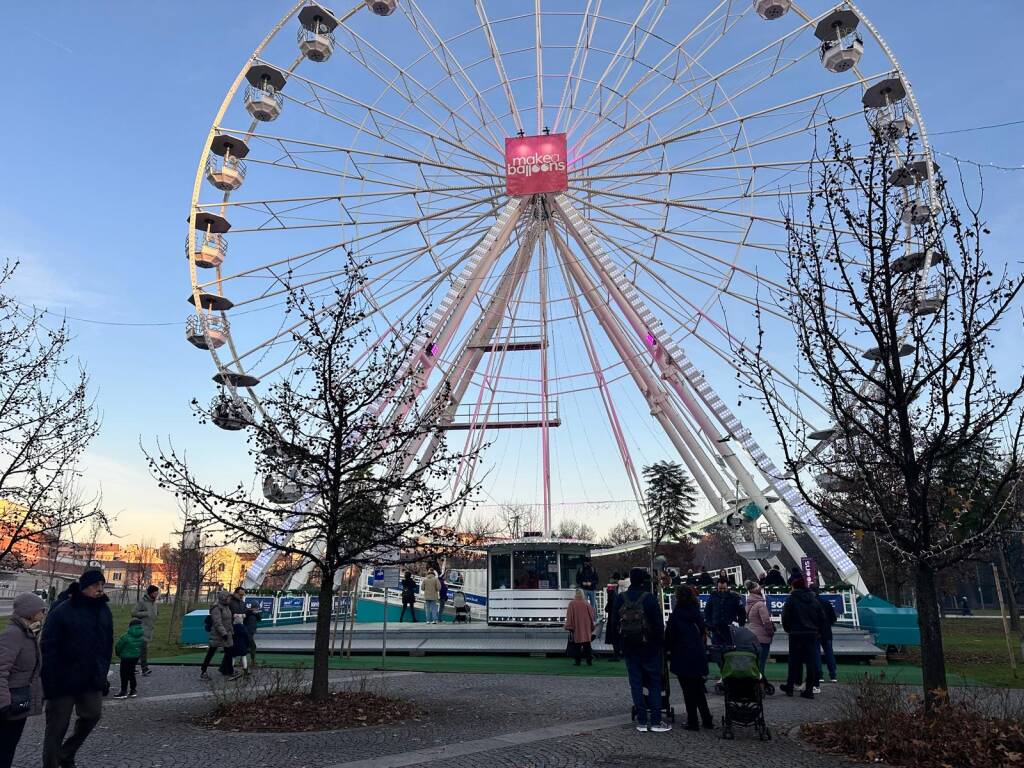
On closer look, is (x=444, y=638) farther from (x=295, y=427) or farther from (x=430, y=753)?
(x=430, y=753)

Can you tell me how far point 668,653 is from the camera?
8672 millimetres

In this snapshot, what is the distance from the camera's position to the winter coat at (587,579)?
19.6 metres

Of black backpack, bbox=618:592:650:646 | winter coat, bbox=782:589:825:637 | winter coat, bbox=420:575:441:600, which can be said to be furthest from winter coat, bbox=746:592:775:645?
winter coat, bbox=420:575:441:600

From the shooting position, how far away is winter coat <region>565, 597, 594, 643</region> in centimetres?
1565

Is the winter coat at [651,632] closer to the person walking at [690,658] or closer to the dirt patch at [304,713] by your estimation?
the person walking at [690,658]

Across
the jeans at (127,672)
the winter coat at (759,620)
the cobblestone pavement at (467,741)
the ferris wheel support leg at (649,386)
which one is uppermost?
the ferris wheel support leg at (649,386)

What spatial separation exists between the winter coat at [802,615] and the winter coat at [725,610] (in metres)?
0.63

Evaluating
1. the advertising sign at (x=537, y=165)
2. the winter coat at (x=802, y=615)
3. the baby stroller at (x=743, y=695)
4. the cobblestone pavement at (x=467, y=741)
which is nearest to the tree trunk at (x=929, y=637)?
the cobblestone pavement at (x=467, y=741)

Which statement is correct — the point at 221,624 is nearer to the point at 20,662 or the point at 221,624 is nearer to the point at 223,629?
the point at 223,629

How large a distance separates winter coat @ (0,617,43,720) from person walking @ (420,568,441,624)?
715 inches

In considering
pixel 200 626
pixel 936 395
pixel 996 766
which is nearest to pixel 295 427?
pixel 936 395

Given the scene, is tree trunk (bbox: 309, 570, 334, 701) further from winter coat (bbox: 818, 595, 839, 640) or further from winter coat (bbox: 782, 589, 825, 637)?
winter coat (bbox: 818, 595, 839, 640)

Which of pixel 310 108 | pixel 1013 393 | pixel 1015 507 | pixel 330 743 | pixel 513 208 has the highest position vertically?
pixel 310 108

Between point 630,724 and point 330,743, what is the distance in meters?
3.29
